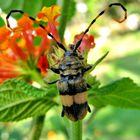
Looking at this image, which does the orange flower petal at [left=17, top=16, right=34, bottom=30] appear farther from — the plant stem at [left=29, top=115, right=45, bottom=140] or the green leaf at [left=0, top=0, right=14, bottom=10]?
the plant stem at [left=29, top=115, right=45, bottom=140]

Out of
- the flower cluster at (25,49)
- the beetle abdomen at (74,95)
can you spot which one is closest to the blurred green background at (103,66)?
→ the flower cluster at (25,49)

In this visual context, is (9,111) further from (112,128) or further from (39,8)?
(112,128)

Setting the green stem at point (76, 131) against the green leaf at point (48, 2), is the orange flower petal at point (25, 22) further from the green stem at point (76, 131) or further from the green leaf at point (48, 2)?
the green stem at point (76, 131)

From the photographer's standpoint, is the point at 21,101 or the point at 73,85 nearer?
the point at 73,85

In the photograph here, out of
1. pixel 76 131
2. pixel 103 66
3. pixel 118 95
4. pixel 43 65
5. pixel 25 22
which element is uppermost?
pixel 103 66

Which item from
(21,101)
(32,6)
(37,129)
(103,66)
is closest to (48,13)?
(32,6)

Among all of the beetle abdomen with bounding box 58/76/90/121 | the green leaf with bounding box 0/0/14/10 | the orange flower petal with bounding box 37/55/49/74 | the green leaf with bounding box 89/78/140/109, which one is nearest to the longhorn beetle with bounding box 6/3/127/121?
the beetle abdomen with bounding box 58/76/90/121

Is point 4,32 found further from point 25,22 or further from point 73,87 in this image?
point 73,87
